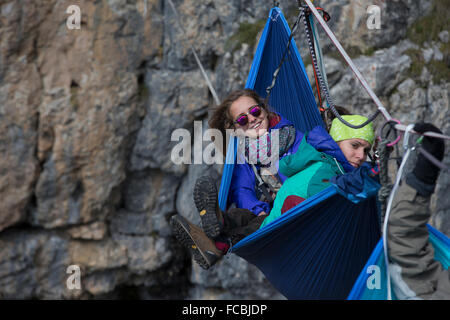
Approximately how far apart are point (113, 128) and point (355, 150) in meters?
2.50

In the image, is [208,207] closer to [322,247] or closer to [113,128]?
[322,247]

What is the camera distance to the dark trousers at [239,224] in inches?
63.4

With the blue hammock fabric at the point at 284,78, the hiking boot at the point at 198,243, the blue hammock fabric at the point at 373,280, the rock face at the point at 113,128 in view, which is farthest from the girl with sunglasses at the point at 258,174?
the rock face at the point at 113,128

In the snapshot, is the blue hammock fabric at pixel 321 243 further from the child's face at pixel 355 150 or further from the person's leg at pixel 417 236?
the child's face at pixel 355 150

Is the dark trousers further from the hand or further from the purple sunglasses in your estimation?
the hand

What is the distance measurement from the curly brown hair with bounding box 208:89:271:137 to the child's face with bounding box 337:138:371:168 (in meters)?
0.34

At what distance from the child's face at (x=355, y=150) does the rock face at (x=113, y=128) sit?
157 cm

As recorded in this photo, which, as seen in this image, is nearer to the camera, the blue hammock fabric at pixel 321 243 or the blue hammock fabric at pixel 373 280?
the blue hammock fabric at pixel 373 280

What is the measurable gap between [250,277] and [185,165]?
3.74ft

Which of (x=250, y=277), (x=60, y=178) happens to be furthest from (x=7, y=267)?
(x=250, y=277)

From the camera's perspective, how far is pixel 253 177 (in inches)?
72.4

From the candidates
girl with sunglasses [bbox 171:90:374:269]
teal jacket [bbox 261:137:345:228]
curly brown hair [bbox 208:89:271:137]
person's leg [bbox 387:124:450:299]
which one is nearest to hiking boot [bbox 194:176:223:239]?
girl with sunglasses [bbox 171:90:374:269]

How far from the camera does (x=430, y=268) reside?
3.41 ft

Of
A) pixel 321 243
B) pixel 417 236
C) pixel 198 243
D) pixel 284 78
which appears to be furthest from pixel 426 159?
pixel 284 78
